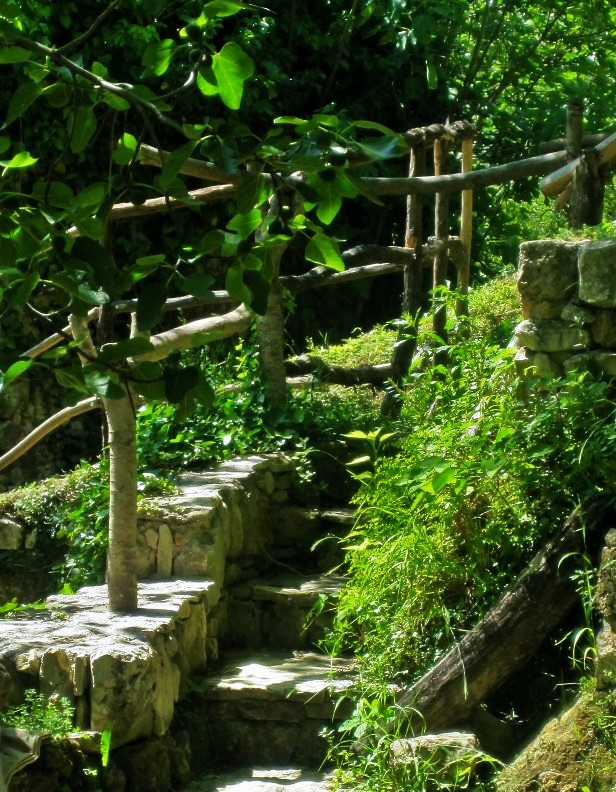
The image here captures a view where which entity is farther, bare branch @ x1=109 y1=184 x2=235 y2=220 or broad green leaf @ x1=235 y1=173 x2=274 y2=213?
bare branch @ x1=109 y1=184 x2=235 y2=220

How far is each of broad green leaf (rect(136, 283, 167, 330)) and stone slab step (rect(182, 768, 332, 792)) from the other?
2.99 m

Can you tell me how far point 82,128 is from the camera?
1763mm

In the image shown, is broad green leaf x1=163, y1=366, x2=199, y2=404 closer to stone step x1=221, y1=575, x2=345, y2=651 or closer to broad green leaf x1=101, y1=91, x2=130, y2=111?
broad green leaf x1=101, y1=91, x2=130, y2=111

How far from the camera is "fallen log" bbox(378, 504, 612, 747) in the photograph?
4.03 m

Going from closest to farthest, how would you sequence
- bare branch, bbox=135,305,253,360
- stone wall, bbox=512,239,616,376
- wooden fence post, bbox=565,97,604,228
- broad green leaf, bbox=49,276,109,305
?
broad green leaf, bbox=49,276,109,305, bare branch, bbox=135,305,253,360, stone wall, bbox=512,239,616,376, wooden fence post, bbox=565,97,604,228

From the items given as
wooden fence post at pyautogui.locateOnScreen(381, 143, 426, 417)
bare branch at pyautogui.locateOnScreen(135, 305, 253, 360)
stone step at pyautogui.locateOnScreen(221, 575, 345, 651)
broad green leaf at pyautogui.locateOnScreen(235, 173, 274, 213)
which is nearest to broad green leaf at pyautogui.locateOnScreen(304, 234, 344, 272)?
broad green leaf at pyautogui.locateOnScreen(235, 173, 274, 213)

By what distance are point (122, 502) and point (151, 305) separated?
2.97 m

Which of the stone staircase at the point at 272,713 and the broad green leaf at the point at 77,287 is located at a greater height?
the broad green leaf at the point at 77,287

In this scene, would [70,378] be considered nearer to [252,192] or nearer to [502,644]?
[252,192]

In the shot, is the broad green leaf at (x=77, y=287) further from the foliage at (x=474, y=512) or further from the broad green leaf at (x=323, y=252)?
the foliage at (x=474, y=512)

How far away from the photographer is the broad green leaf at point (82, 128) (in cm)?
176

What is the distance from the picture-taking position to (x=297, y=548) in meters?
6.11

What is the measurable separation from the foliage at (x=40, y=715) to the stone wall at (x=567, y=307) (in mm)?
2238

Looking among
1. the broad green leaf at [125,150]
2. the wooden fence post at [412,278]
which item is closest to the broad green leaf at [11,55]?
the broad green leaf at [125,150]
